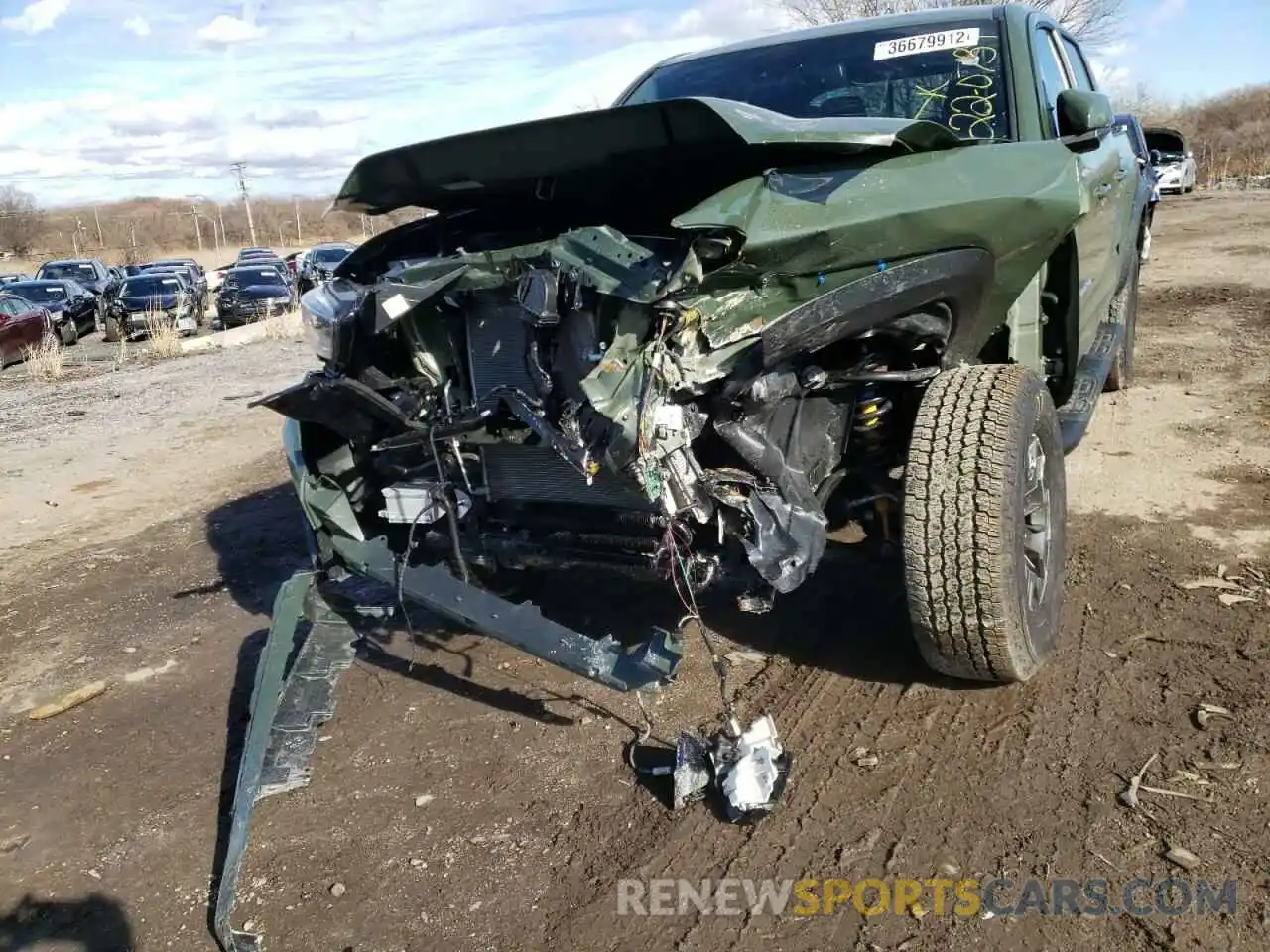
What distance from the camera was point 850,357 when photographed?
3072mm

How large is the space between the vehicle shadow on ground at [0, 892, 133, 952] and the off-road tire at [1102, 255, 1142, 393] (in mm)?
5718

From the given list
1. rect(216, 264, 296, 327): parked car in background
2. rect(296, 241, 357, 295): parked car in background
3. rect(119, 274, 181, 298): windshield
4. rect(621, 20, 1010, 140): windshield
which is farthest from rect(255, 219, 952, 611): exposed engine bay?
rect(296, 241, 357, 295): parked car in background

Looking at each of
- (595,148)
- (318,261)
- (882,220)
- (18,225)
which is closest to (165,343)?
(318,261)

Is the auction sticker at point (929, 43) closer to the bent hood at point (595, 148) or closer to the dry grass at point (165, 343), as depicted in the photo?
the bent hood at point (595, 148)

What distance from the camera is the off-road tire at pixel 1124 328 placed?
632 cm

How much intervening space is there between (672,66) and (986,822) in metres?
3.45

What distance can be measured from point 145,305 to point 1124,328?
20.5 m

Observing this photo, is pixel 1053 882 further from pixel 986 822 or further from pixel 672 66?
pixel 672 66

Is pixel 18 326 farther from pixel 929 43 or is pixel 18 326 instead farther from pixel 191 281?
pixel 929 43

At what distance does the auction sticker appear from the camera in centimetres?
392

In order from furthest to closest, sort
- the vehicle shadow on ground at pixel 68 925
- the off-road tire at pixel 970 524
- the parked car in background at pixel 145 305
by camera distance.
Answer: the parked car in background at pixel 145 305 < the off-road tire at pixel 970 524 < the vehicle shadow on ground at pixel 68 925

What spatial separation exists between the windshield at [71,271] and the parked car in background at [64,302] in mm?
5241

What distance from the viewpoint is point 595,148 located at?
9.64 ft

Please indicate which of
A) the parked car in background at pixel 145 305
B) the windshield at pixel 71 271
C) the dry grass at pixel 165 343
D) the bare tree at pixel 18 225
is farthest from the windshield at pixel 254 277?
Answer: the bare tree at pixel 18 225
